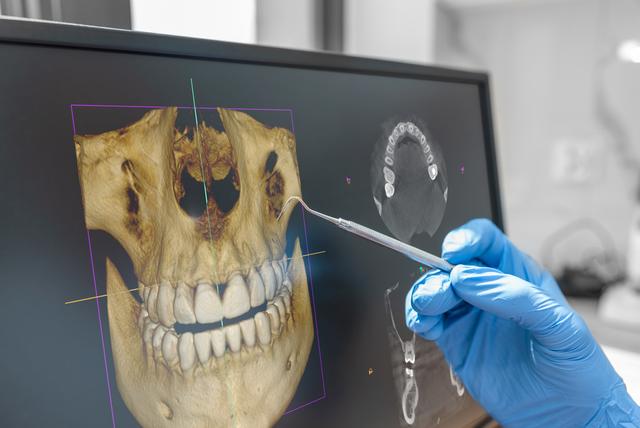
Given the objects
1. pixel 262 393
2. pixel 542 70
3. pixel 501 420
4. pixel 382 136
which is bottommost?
pixel 501 420

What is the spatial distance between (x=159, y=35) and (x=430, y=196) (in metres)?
0.41

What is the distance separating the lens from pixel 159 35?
39 cm

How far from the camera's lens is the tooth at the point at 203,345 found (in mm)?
408

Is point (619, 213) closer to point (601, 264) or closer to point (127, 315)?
point (601, 264)

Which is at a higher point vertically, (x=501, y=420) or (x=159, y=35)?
(x=159, y=35)

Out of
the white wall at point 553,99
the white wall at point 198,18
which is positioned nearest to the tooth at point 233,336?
the white wall at point 198,18

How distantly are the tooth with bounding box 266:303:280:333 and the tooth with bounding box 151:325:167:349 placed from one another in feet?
0.35

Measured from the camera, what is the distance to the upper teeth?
1.29ft

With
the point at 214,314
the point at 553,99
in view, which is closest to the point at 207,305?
the point at 214,314

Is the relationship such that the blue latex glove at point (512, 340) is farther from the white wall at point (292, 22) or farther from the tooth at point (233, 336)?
the white wall at point (292, 22)

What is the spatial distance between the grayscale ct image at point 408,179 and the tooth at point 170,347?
0.28m

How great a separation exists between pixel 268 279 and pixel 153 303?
11cm

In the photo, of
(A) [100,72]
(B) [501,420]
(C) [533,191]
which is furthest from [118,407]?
(C) [533,191]

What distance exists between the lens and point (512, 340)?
62 centimetres
